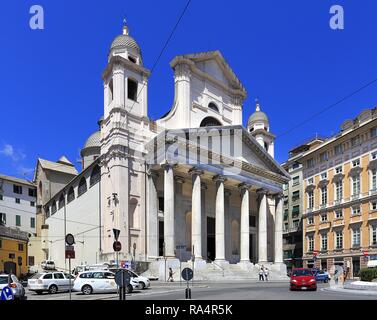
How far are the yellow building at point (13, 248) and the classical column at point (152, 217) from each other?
52.7 ft

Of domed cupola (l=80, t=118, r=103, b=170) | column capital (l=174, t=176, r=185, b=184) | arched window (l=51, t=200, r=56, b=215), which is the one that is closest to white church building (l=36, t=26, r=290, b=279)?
column capital (l=174, t=176, r=185, b=184)

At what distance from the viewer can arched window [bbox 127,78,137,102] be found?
44531 mm

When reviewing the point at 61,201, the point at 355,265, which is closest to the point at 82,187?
the point at 61,201

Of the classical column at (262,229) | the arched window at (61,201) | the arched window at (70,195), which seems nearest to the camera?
the classical column at (262,229)

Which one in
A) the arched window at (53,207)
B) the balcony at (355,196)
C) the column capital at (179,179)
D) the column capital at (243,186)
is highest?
the column capital at (179,179)

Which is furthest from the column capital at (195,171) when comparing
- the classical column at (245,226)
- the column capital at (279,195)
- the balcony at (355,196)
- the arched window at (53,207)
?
the arched window at (53,207)

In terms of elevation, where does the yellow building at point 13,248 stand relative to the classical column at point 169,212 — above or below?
below

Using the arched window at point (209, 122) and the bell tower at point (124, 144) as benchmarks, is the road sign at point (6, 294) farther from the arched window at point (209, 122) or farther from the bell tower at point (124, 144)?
the arched window at point (209, 122)

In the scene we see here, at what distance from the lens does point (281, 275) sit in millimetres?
48750

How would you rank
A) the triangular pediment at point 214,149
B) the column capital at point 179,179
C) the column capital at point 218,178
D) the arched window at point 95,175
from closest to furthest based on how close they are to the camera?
1. the triangular pediment at point 214,149
2. the column capital at point 179,179
3. the column capital at point 218,178
4. the arched window at point 95,175

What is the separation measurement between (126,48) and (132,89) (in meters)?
4.23

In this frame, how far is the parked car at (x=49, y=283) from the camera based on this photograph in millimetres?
26058

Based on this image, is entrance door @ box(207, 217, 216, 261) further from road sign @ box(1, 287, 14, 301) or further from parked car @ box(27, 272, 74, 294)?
road sign @ box(1, 287, 14, 301)

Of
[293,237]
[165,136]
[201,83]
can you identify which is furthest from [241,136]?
[293,237]
